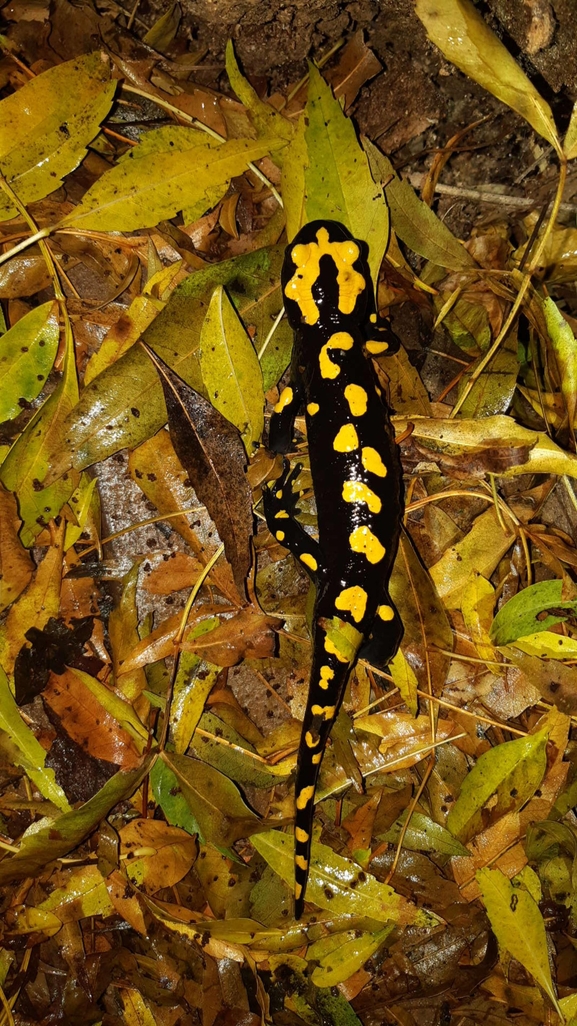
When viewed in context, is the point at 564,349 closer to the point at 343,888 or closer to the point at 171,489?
the point at 171,489

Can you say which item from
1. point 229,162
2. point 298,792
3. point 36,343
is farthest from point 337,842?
point 229,162

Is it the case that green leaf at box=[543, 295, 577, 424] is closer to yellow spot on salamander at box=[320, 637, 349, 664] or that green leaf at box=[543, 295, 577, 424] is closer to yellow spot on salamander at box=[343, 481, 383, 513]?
yellow spot on salamander at box=[343, 481, 383, 513]

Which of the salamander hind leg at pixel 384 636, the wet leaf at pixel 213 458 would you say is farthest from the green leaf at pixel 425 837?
the wet leaf at pixel 213 458

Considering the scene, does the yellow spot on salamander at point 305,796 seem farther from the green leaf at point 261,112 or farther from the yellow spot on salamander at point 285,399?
the green leaf at point 261,112

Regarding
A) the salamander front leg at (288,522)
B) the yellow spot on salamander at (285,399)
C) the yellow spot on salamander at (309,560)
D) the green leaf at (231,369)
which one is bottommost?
the yellow spot on salamander at (309,560)

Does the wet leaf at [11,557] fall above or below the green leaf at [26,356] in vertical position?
below
